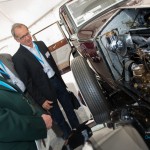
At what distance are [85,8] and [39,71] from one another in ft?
4.04

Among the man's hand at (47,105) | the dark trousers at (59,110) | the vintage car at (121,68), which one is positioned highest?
the vintage car at (121,68)

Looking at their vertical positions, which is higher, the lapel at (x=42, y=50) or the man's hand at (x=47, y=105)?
the lapel at (x=42, y=50)

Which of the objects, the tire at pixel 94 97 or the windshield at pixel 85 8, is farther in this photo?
the windshield at pixel 85 8

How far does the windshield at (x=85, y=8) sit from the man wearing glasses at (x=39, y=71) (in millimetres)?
698

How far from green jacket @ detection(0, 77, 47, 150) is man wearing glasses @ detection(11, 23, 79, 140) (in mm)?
1359

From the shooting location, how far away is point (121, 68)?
269cm

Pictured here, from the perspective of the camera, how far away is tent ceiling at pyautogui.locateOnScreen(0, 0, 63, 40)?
7.13 metres

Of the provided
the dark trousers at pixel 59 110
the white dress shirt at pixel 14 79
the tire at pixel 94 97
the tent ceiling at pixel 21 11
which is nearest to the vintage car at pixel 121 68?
the tire at pixel 94 97

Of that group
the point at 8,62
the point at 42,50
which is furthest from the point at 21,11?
the point at 8,62

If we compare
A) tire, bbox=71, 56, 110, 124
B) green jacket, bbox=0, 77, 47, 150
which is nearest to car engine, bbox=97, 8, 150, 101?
tire, bbox=71, 56, 110, 124

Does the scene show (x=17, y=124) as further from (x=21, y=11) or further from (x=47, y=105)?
(x=21, y=11)

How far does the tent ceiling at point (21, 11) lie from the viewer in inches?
281

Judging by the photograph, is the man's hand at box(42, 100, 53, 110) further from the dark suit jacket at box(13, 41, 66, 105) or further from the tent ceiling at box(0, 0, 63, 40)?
the tent ceiling at box(0, 0, 63, 40)

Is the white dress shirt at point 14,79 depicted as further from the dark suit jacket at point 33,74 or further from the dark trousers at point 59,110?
the dark trousers at point 59,110
